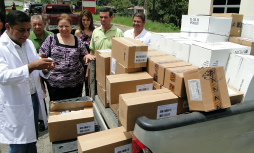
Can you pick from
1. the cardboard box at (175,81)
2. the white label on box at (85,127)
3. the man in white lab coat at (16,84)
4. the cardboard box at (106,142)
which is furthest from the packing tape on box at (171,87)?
the man in white lab coat at (16,84)

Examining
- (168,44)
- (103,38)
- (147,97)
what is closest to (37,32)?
(103,38)

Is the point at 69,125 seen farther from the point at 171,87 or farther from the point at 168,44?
the point at 168,44

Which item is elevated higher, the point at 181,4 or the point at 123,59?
the point at 181,4

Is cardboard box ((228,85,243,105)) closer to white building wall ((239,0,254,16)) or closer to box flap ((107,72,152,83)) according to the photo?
box flap ((107,72,152,83))

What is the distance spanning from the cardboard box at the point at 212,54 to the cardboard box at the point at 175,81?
0.20 m

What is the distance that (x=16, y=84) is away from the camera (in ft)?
6.48

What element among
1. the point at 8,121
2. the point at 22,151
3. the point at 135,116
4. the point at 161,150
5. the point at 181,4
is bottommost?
the point at 22,151

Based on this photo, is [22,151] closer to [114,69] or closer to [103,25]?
[114,69]

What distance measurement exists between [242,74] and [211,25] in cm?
77

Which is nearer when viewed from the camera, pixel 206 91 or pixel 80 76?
pixel 206 91

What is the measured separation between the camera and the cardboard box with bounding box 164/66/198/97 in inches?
66.5

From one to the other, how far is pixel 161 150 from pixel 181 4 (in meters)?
36.1

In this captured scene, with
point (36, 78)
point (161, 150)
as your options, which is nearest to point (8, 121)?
point (36, 78)

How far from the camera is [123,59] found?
2072mm
